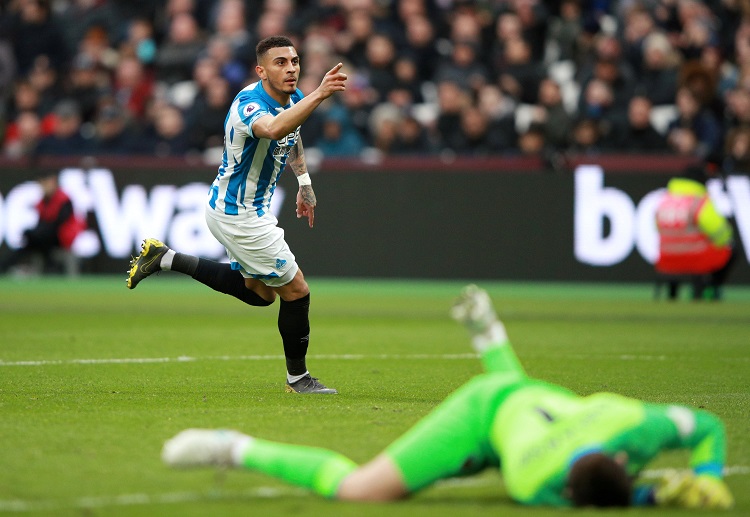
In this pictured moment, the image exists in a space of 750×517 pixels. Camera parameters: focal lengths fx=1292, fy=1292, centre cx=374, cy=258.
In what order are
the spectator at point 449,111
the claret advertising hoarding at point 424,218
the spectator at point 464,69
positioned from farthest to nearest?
the spectator at point 464,69, the spectator at point 449,111, the claret advertising hoarding at point 424,218

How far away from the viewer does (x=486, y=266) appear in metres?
19.4

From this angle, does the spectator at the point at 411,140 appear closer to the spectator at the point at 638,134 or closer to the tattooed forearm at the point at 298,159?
the spectator at the point at 638,134

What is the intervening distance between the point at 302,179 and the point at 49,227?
12.4m

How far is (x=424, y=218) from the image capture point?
19641mm

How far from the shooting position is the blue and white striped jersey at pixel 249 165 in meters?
8.28

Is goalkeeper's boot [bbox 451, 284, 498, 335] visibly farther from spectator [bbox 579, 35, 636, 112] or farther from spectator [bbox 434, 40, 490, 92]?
spectator [bbox 434, 40, 490, 92]

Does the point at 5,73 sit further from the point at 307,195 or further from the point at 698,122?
the point at 307,195

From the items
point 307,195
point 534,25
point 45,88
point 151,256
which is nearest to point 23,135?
point 45,88

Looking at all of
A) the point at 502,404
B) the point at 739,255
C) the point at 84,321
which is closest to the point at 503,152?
the point at 739,255

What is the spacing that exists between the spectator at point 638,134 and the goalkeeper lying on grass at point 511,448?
48.1ft

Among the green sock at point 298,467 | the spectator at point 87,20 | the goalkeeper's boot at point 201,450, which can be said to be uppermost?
the spectator at point 87,20

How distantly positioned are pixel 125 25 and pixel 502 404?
21.4 m

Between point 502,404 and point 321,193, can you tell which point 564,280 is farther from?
point 502,404

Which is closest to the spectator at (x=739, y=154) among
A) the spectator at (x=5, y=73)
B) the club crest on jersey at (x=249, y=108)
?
the club crest on jersey at (x=249, y=108)
